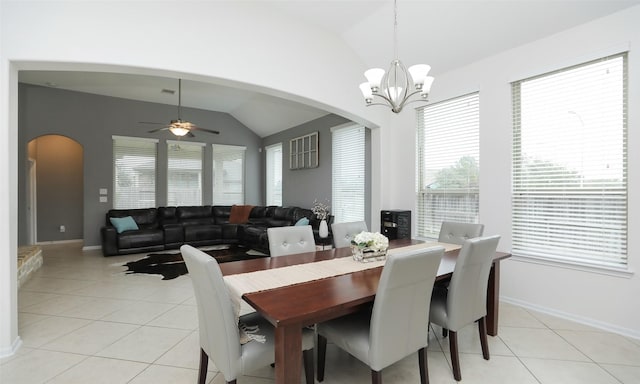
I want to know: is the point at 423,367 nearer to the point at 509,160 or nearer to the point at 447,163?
the point at 509,160

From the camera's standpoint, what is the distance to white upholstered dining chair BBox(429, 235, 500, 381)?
1969 millimetres

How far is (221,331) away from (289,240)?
4.14 feet

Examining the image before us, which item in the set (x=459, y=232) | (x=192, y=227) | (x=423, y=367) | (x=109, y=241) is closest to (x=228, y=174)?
(x=192, y=227)

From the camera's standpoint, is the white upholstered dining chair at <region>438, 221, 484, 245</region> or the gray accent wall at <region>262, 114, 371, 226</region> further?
the gray accent wall at <region>262, 114, 371, 226</region>

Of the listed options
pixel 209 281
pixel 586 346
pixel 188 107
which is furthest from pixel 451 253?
pixel 188 107

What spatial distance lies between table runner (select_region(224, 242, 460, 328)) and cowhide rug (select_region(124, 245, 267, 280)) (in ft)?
9.92

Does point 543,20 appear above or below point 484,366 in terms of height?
above

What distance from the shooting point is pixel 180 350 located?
2.37 m

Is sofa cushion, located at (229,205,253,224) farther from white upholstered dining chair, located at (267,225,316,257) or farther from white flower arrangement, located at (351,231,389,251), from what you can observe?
white flower arrangement, located at (351,231,389,251)

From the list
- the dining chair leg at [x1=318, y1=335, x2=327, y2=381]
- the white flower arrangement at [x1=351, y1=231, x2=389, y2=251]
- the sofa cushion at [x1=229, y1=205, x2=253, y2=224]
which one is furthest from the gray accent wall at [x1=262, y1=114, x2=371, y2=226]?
the dining chair leg at [x1=318, y1=335, x2=327, y2=381]

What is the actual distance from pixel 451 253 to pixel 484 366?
2.90ft

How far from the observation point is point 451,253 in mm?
2660

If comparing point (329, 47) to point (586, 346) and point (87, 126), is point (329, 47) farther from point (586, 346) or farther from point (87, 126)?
point (87, 126)

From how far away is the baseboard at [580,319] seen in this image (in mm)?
2607
